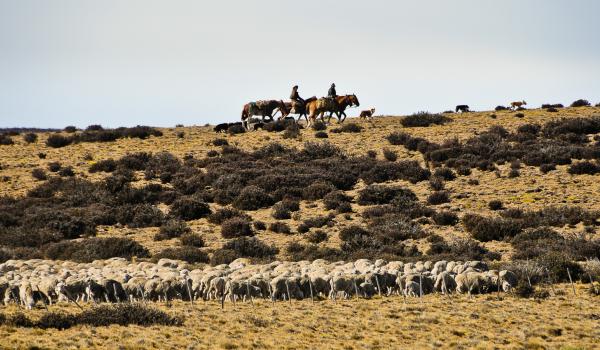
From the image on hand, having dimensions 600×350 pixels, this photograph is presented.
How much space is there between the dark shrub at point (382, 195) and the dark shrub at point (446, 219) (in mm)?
3962

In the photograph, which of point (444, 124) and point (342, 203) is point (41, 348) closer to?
point (342, 203)

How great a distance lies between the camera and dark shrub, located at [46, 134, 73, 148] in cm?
5791

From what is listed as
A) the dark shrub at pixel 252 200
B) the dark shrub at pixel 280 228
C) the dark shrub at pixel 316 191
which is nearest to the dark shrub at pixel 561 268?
the dark shrub at pixel 280 228

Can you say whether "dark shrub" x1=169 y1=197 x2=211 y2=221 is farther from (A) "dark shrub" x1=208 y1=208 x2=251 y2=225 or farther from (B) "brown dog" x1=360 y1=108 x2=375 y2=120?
(B) "brown dog" x1=360 y1=108 x2=375 y2=120

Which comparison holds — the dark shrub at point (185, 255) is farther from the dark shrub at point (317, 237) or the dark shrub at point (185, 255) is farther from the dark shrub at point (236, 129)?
the dark shrub at point (236, 129)

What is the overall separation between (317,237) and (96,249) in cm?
1044

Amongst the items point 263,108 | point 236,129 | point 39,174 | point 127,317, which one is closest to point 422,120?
point 263,108

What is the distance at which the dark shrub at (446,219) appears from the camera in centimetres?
3688

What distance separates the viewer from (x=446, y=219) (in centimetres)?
3691

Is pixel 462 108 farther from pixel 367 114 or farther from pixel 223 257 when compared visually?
pixel 223 257

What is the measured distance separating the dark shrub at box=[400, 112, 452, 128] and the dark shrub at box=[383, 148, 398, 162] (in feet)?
25.6

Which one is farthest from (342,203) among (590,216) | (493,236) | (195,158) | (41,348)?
(41,348)

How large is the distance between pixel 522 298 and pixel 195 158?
33.8 meters

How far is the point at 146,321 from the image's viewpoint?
1906cm
